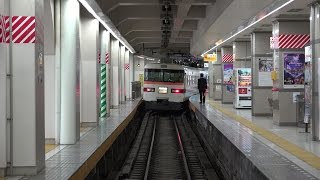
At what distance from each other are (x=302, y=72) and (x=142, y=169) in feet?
18.9

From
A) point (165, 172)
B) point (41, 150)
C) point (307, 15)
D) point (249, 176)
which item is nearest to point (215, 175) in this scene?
point (165, 172)

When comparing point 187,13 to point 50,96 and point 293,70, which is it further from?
point 50,96

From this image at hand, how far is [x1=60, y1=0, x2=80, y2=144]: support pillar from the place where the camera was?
10.4 metres

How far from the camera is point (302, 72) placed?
14781mm

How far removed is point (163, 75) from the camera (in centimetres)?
2702

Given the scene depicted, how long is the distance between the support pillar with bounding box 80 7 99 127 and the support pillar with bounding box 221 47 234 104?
13.1m

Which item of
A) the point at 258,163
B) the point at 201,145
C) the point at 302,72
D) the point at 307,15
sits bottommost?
the point at 201,145

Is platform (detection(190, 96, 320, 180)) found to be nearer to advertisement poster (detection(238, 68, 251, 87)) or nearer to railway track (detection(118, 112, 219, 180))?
railway track (detection(118, 112, 219, 180))

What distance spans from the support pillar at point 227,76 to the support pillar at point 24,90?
65.1 feet

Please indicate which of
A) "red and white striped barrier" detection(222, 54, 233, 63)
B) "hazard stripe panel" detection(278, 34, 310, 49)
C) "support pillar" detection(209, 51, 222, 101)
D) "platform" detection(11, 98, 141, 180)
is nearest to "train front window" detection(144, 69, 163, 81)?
"red and white striped barrier" detection(222, 54, 233, 63)

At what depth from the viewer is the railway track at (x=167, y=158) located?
12.5m

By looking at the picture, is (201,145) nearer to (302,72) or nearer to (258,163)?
(302,72)

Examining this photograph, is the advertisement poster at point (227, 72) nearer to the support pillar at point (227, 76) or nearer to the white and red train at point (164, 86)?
the support pillar at point (227, 76)

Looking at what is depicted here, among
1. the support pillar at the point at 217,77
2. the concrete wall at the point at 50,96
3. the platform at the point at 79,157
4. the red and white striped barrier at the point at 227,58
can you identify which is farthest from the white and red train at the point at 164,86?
the concrete wall at the point at 50,96
